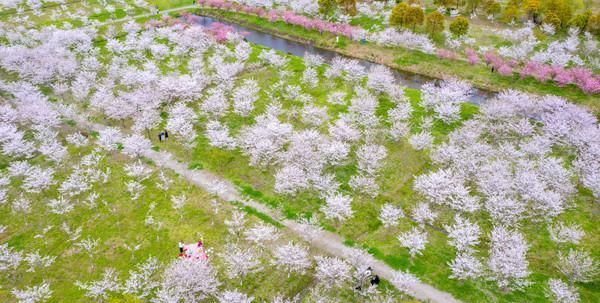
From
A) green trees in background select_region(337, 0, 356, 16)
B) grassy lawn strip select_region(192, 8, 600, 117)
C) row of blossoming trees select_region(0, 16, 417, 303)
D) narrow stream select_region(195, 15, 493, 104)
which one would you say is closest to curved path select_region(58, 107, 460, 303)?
row of blossoming trees select_region(0, 16, 417, 303)

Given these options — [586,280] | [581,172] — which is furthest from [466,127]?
[586,280]

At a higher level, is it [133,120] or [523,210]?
[523,210]

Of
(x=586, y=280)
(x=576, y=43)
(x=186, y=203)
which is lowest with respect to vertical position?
(x=186, y=203)

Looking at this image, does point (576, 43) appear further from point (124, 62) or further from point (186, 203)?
point (124, 62)

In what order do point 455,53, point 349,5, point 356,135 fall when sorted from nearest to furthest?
point 356,135 → point 455,53 → point 349,5

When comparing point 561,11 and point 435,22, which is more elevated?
point 561,11

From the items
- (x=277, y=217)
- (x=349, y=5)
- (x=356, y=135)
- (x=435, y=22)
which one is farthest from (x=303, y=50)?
(x=277, y=217)

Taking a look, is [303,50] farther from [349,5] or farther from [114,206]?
[114,206]
